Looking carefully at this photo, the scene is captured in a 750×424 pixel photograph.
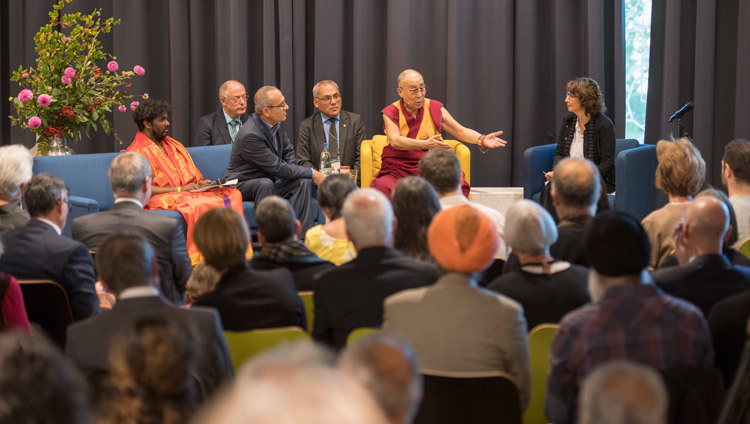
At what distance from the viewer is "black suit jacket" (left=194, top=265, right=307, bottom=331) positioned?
2389 millimetres

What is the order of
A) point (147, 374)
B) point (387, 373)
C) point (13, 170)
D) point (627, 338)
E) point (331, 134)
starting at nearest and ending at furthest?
point (387, 373), point (147, 374), point (627, 338), point (13, 170), point (331, 134)

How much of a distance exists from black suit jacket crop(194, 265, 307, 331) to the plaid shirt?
82 cm

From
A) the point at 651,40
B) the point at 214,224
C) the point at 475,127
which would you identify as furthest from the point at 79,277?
the point at 651,40

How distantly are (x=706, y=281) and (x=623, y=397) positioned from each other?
1.43 metres

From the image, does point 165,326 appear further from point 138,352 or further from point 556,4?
point 556,4

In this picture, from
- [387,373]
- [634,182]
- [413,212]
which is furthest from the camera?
[634,182]

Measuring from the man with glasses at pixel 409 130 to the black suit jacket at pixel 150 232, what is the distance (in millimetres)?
2438

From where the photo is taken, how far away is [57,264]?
288cm

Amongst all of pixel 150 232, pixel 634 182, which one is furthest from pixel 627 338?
pixel 634 182

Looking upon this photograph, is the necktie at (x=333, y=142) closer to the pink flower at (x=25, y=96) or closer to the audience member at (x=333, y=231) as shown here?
the pink flower at (x=25, y=96)

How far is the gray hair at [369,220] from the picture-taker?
250 centimetres

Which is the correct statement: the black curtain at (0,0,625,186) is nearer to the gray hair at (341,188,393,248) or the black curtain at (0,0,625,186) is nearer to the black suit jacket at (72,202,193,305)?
the black suit jacket at (72,202,193,305)

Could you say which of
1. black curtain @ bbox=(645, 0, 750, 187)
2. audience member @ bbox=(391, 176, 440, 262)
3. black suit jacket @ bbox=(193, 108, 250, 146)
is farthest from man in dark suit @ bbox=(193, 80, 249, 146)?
audience member @ bbox=(391, 176, 440, 262)

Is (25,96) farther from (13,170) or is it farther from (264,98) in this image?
(13,170)
